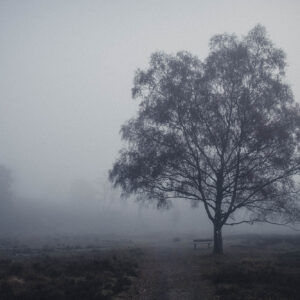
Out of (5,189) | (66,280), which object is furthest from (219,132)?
(5,189)

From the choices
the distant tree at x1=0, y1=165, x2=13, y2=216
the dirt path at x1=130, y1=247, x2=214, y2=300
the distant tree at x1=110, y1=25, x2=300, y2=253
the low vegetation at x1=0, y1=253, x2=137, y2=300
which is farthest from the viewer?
the distant tree at x1=0, y1=165, x2=13, y2=216

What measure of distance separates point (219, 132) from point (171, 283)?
12.7 m

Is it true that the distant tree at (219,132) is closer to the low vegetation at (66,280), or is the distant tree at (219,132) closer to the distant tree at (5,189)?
the low vegetation at (66,280)

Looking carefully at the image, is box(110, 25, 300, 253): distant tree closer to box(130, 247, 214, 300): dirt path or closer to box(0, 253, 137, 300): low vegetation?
box(130, 247, 214, 300): dirt path

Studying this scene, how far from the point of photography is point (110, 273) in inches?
645

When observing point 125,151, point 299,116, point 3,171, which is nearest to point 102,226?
point 3,171

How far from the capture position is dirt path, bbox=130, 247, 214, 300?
12967 millimetres

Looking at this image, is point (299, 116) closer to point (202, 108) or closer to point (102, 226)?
→ point (202, 108)

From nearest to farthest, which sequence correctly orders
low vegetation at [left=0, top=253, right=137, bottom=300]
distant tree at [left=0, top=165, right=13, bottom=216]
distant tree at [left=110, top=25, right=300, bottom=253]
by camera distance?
low vegetation at [left=0, top=253, right=137, bottom=300] < distant tree at [left=110, top=25, right=300, bottom=253] < distant tree at [left=0, top=165, right=13, bottom=216]

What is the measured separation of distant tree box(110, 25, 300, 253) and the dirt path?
22.1 ft

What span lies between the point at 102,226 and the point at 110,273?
280 feet

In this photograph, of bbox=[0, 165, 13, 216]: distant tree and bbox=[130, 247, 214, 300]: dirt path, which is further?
bbox=[0, 165, 13, 216]: distant tree

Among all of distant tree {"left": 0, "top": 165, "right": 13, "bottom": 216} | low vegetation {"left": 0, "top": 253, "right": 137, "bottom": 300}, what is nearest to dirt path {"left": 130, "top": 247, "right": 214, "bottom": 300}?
low vegetation {"left": 0, "top": 253, "right": 137, "bottom": 300}

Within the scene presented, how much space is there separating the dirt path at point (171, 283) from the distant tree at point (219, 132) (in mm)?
6747
